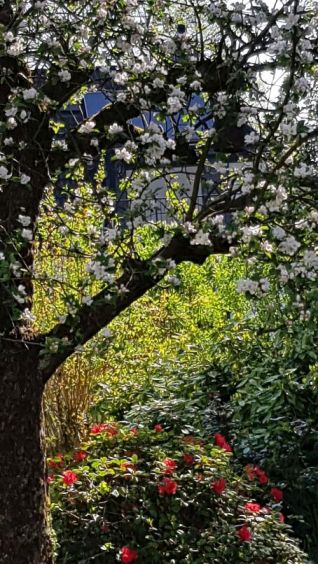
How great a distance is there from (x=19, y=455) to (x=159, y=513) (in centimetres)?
82

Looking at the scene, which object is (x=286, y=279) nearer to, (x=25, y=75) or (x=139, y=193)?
(x=139, y=193)

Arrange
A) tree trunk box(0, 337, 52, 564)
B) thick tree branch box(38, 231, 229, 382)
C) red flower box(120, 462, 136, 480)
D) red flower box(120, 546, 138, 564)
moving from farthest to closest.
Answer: red flower box(120, 462, 136, 480)
red flower box(120, 546, 138, 564)
tree trunk box(0, 337, 52, 564)
thick tree branch box(38, 231, 229, 382)

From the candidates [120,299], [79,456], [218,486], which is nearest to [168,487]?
[218,486]

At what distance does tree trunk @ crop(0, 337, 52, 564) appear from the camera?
2.92 meters

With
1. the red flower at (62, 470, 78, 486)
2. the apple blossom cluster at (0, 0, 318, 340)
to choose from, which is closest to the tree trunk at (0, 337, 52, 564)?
the apple blossom cluster at (0, 0, 318, 340)

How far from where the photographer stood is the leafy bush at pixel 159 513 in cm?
343

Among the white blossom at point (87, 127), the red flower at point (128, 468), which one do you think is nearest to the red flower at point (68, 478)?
the red flower at point (128, 468)

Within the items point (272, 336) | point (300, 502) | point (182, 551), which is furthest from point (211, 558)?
point (272, 336)

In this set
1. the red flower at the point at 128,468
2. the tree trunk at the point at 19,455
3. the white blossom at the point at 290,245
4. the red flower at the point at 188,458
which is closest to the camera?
the white blossom at the point at 290,245

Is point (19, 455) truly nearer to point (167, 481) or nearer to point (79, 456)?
point (167, 481)

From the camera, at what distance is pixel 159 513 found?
3523mm

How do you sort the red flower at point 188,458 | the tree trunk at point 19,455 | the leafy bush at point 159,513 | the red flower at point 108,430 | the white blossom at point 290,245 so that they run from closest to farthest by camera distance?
the white blossom at point 290,245, the tree trunk at point 19,455, the leafy bush at point 159,513, the red flower at point 188,458, the red flower at point 108,430

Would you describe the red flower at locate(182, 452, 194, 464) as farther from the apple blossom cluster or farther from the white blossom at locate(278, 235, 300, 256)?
the white blossom at locate(278, 235, 300, 256)

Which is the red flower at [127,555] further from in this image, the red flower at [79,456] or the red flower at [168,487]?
the red flower at [79,456]
